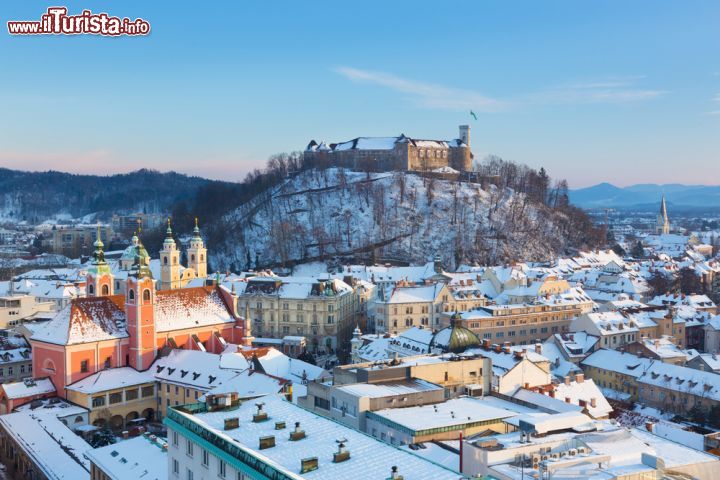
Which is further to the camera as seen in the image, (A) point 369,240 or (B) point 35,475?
(A) point 369,240

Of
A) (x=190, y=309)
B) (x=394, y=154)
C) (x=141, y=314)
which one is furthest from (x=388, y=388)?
(x=394, y=154)

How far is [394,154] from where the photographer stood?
14675cm

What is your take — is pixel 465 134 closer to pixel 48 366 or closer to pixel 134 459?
pixel 48 366

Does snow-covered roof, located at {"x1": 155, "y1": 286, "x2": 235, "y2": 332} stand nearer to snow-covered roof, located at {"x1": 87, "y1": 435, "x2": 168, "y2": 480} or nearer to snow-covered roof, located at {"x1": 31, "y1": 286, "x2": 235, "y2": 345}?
snow-covered roof, located at {"x1": 31, "y1": 286, "x2": 235, "y2": 345}

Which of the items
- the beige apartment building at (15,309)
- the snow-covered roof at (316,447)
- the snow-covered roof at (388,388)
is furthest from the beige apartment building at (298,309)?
the snow-covered roof at (316,447)

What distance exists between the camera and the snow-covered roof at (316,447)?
20266 millimetres

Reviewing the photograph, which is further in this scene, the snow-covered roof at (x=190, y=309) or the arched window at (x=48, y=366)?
the snow-covered roof at (x=190, y=309)

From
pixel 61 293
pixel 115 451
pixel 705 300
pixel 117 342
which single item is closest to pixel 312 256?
pixel 61 293

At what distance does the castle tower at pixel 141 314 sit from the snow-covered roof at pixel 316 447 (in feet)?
89.8

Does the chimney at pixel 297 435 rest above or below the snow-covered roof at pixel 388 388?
above

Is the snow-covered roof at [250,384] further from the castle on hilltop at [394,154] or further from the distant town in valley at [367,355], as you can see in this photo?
the castle on hilltop at [394,154]

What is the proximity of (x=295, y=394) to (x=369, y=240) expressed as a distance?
81.9 metres

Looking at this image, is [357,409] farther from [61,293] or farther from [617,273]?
[617,273]

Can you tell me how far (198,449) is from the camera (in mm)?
24516
